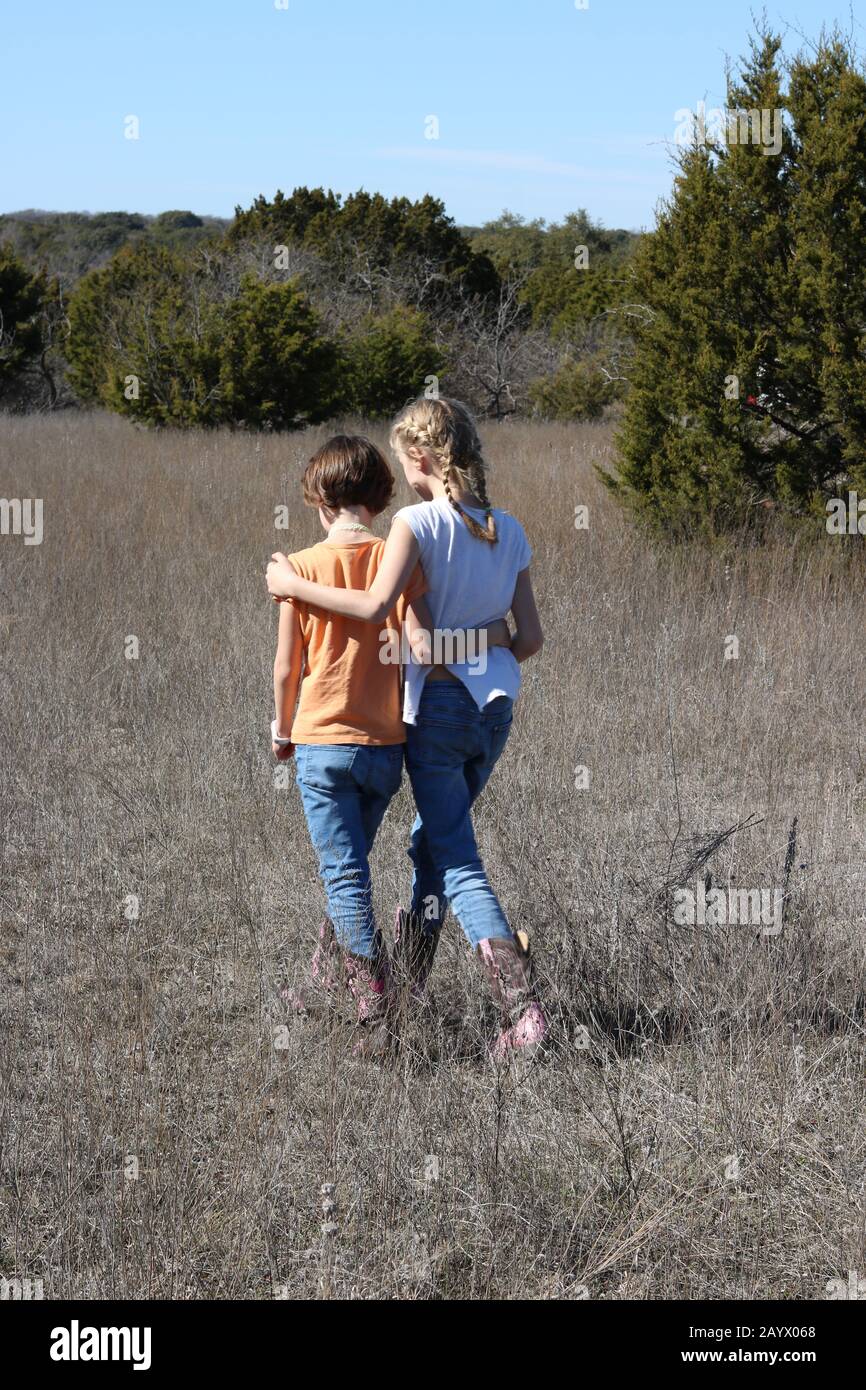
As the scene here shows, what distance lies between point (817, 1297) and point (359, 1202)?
825mm

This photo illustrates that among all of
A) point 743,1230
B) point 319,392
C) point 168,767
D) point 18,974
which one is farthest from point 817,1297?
point 319,392

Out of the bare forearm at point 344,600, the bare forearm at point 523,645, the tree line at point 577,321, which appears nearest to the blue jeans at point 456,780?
the bare forearm at point 523,645


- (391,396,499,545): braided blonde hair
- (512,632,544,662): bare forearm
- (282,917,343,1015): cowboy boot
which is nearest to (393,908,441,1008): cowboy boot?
(282,917,343,1015): cowboy boot

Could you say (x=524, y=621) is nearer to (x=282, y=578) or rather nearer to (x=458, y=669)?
(x=458, y=669)

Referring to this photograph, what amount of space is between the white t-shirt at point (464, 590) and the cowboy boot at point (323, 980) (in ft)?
1.90

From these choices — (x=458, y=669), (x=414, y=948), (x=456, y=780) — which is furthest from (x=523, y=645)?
(x=414, y=948)

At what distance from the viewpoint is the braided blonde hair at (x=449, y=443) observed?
2779mm

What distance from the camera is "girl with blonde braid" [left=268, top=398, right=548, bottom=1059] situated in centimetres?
275

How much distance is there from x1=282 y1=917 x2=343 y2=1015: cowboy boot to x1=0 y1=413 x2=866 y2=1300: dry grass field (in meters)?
0.07

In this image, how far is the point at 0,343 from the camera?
81.6 ft

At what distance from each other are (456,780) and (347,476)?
73cm

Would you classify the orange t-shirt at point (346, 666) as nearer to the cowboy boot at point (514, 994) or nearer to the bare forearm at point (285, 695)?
the bare forearm at point (285, 695)

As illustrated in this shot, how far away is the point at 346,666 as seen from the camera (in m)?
2.77

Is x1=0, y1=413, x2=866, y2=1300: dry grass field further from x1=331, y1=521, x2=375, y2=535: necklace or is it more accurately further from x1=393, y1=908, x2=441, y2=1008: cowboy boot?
x1=331, y1=521, x2=375, y2=535: necklace
